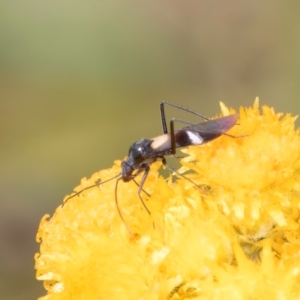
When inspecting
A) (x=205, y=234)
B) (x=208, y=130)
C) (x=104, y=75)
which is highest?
(x=104, y=75)

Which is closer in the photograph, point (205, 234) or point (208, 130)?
point (205, 234)

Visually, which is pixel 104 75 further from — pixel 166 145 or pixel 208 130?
pixel 208 130

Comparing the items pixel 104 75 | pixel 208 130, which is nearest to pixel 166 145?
pixel 208 130

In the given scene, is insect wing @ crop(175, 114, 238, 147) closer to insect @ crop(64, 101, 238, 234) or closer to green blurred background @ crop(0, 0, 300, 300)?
insect @ crop(64, 101, 238, 234)

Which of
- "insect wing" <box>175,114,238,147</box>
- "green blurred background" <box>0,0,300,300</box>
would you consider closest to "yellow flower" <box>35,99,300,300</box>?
"insect wing" <box>175,114,238,147</box>

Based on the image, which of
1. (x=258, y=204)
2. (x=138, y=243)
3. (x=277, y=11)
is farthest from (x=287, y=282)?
(x=277, y=11)

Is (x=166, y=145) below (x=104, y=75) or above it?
below

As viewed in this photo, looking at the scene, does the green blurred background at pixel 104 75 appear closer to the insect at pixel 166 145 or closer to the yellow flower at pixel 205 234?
the insect at pixel 166 145
